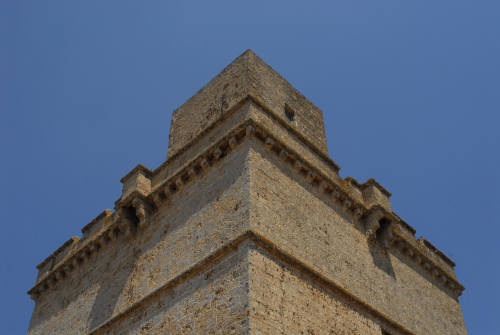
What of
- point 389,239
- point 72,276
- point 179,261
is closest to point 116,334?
point 179,261

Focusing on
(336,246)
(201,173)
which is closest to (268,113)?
(201,173)

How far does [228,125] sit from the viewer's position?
12891mm

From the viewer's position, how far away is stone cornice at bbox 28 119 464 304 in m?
12.2

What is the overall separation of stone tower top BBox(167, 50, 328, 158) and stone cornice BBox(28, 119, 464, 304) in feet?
4.36

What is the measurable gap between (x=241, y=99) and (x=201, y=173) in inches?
84.8

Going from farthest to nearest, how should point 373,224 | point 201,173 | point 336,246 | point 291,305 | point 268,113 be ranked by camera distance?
point 373,224
point 268,113
point 201,173
point 336,246
point 291,305

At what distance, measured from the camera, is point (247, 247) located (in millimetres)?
9812

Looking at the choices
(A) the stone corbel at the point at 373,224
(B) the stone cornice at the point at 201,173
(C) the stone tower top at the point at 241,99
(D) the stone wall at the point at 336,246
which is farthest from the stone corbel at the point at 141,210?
(A) the stone corbel at the point at 373,224

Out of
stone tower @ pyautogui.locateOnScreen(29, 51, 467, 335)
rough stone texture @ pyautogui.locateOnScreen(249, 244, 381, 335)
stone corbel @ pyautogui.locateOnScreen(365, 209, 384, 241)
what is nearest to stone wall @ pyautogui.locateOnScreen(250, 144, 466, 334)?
stone tower @ pyautogui.locateOnScreen(29, 51, 467, 335)

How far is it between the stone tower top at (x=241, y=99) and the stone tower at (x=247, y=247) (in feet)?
0.17

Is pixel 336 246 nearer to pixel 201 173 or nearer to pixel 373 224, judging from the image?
pixel 373 224

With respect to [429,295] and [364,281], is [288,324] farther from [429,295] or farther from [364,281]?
[429,295]

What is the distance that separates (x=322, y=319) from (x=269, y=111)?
5.39m

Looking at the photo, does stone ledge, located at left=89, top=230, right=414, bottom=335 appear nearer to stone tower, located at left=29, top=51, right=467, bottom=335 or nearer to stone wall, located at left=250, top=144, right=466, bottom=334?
stone tower, located at left=29, top=51, right=467, bottom=335
